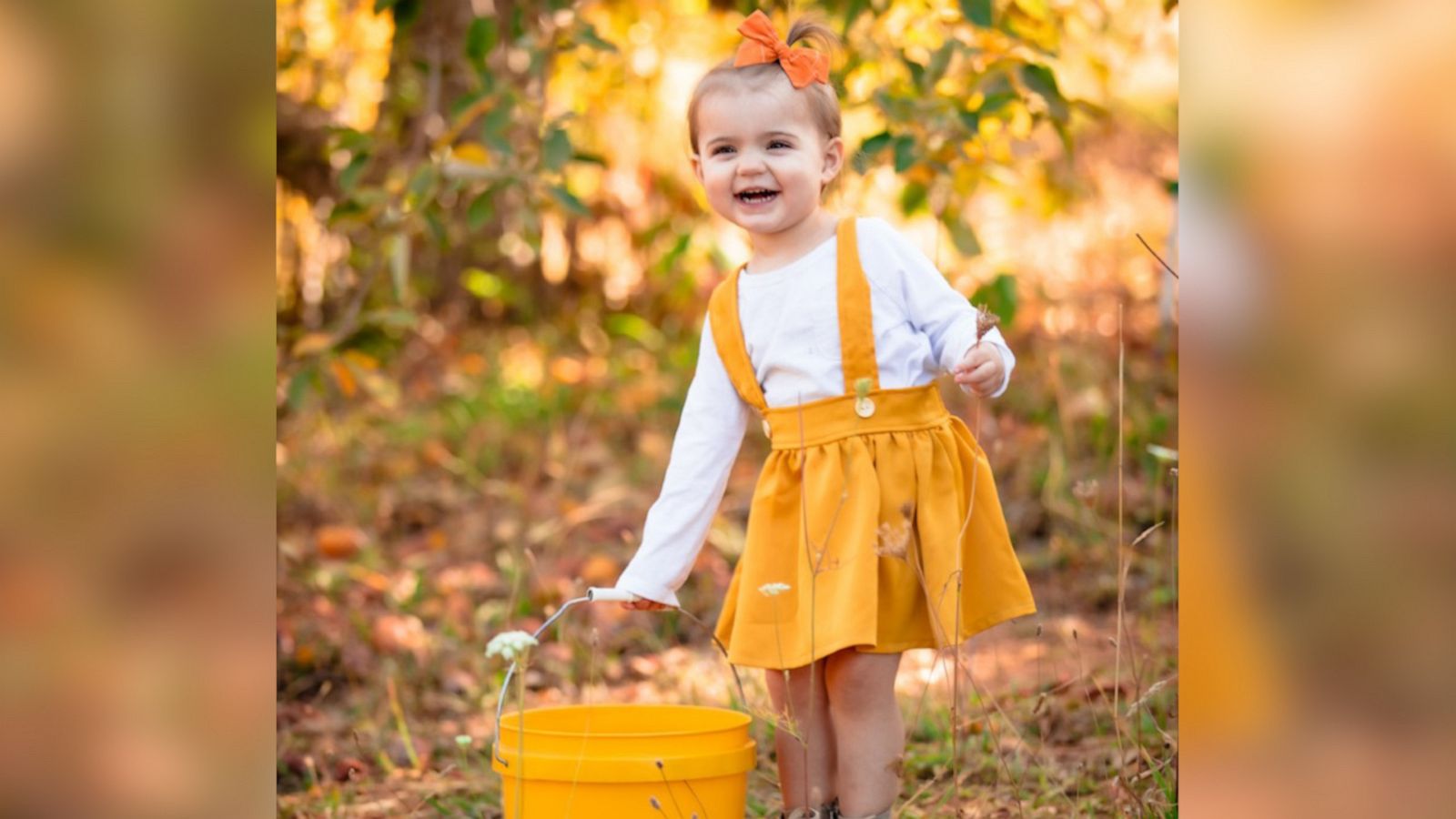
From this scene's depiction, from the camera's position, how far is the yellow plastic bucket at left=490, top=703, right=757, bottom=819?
83.2 inches

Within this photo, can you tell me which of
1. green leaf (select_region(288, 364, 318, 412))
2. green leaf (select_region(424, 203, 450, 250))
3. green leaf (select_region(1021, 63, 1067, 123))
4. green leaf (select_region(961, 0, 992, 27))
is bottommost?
green leaf (select_region(288, 364, 318, 412))

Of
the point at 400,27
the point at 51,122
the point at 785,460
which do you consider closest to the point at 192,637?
the point at 51,122

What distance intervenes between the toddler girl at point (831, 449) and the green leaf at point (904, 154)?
1.90 feet

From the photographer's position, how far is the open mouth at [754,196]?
7.75ft

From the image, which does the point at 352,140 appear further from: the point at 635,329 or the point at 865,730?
the point at 635,329

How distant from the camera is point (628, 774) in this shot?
6.92 ft

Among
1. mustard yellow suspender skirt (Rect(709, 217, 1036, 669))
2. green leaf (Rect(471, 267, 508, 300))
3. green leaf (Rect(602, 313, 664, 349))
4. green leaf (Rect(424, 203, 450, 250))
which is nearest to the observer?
mustard yellow suspender skirt (Rect(709, 217, 1036, 669))

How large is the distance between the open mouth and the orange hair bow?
0.17 meters

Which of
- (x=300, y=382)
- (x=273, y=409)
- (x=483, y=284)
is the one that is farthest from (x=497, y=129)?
(x=483, y=284)

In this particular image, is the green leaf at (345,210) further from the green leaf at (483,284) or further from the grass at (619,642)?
the green leaf at (483,284)

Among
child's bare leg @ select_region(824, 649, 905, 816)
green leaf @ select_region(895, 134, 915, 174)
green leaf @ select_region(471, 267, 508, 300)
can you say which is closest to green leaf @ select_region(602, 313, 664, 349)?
green leaf @ select_region(471, 267, 508, 300)

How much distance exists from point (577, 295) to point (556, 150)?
4127 mm

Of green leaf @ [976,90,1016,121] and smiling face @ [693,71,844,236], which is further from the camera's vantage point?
green leaf @ [976,90,1016,121]

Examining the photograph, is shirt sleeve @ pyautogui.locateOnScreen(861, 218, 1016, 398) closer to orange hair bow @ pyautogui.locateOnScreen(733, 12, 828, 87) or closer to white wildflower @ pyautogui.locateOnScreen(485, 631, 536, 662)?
orange hair bow @ pyautogui.locateOnScreen(733, 12, 828, 87)
